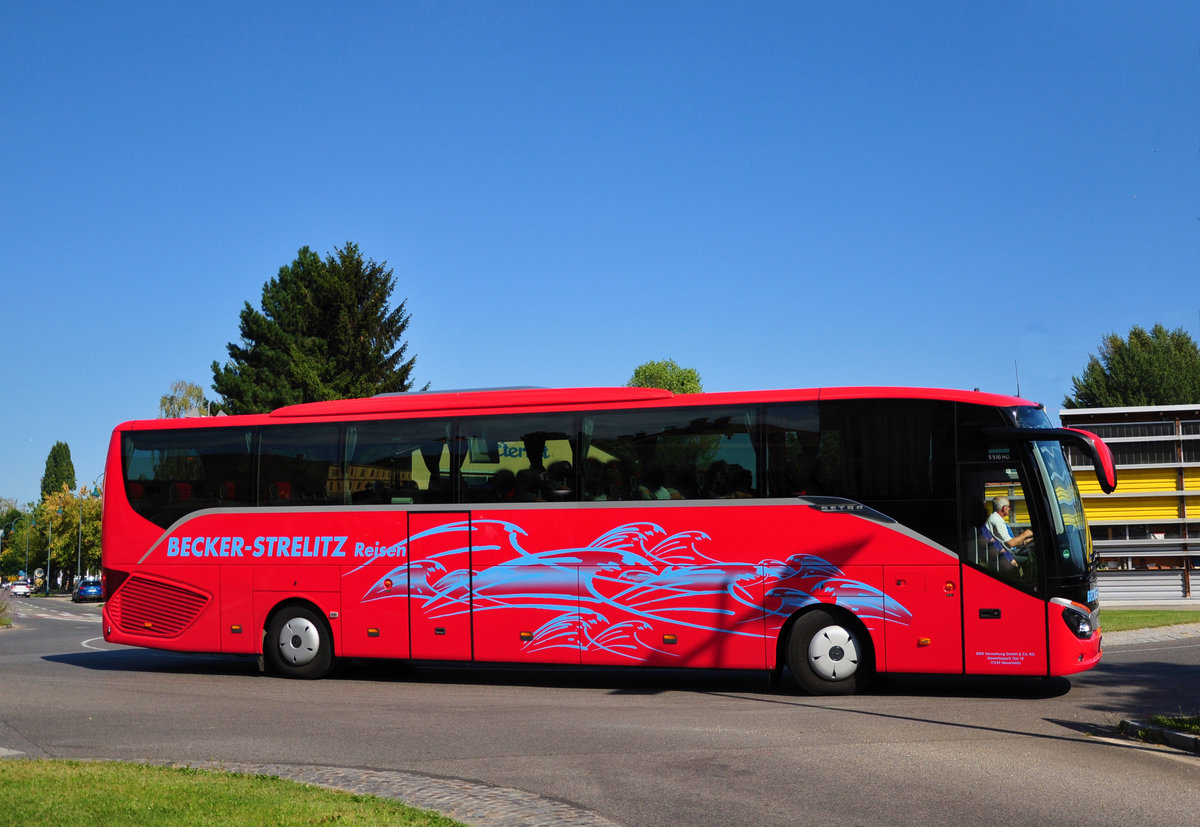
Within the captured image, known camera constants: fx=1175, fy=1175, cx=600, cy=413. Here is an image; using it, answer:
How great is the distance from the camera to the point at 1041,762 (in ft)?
29.5

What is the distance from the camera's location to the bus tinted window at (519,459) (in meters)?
14.4

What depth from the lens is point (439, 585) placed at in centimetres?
1494

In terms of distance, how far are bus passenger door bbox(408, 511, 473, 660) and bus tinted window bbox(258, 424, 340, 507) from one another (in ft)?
4.21

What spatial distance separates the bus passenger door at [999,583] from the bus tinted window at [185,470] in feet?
30.6

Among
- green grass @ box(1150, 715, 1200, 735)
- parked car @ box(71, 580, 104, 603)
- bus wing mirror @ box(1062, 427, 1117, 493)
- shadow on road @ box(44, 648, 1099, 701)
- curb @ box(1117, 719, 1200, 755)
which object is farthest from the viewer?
parked car @ box(71, 580, 104, 603)

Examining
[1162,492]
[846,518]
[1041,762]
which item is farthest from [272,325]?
[1041,762]

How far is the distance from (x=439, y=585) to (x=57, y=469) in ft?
470

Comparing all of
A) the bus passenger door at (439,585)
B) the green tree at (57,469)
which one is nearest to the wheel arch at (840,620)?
the bus passenger door at (439,585)

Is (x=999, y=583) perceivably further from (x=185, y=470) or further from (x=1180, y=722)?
(x=185, y=470)

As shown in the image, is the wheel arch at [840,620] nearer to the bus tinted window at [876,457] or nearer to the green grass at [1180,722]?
the bus tinted window at [876,457]

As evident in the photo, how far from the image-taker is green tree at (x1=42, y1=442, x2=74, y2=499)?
469 ft

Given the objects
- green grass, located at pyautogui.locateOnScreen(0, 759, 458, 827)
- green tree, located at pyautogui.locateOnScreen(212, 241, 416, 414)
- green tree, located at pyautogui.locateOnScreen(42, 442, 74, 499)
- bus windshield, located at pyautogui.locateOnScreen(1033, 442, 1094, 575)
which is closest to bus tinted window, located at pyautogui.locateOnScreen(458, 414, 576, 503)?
bus windshield, located at pyautogui.locateOnScreen(1033, 442, 1094, 575)

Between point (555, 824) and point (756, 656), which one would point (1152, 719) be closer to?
point (756, 656)

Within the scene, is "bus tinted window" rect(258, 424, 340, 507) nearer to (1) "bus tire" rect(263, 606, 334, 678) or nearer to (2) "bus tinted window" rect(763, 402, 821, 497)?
(1) "bus tire" rect(263, 606, 334, 678)
